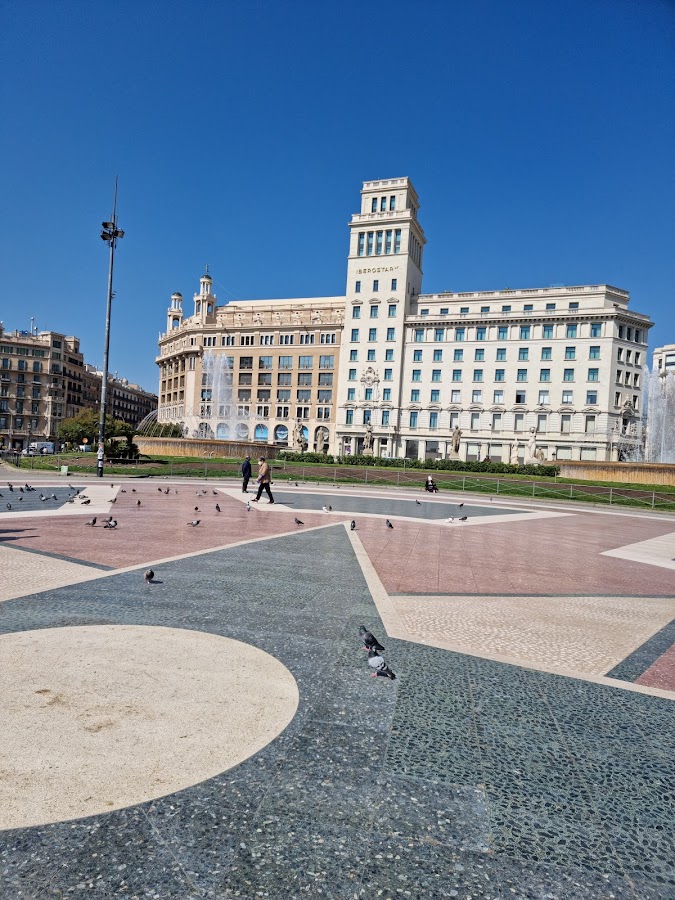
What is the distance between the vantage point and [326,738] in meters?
3.53

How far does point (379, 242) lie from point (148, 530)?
66590 mm

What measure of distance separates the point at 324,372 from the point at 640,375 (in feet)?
136

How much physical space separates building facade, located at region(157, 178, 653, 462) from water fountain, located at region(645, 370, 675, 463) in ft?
26.6

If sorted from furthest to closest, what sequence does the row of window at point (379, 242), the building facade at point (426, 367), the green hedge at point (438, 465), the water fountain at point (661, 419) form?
the row of window at point (379, 242) < the building facade at point (426, 367) < the water fountain at point (661, 419) < the green hedge at point (438, 465)

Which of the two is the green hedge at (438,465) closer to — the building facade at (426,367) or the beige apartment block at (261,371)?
the building facade at (426,367)

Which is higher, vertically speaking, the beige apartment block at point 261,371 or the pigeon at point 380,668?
the beige apartment block at point 261,371

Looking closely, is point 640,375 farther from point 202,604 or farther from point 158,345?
point 158,345

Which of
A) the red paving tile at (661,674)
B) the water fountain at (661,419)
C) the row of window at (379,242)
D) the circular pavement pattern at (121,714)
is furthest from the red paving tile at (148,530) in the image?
the row of window at (379,242)

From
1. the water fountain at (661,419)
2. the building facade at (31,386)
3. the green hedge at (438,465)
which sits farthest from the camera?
the building facade at (31,386)

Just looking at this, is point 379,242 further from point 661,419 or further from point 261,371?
point 661,419

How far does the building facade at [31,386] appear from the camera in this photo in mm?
89500

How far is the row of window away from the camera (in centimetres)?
7006

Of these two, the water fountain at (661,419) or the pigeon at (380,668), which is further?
the water fountain at (661,419)

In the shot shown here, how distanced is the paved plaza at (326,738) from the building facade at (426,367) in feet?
149
